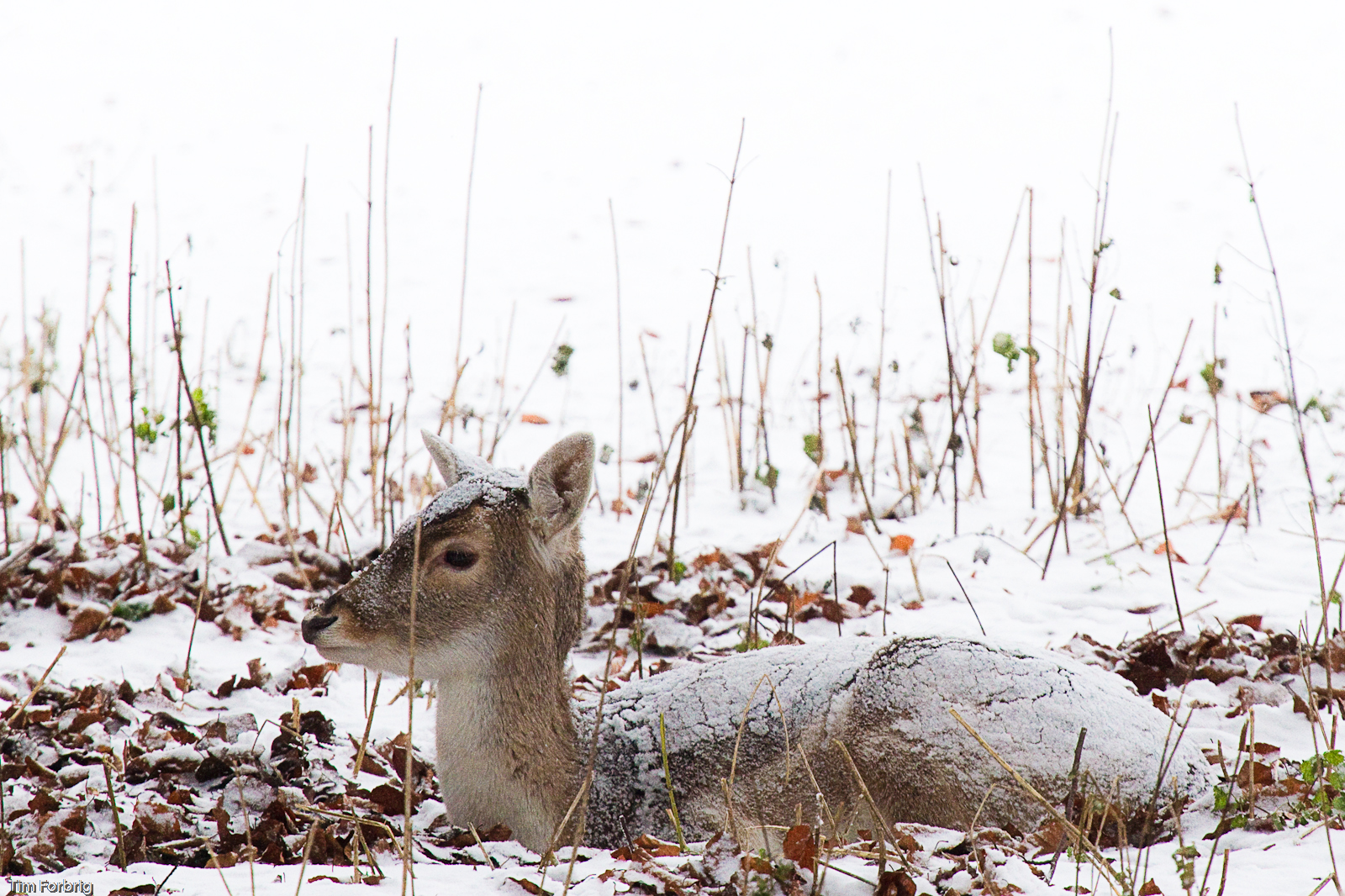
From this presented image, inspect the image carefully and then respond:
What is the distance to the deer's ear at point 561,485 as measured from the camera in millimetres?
3787

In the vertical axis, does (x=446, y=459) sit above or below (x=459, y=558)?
above

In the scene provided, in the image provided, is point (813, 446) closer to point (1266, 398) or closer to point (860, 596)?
point (860, 596)

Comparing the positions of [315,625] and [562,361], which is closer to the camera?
[315,625]

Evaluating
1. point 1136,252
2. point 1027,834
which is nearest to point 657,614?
point 1027,834

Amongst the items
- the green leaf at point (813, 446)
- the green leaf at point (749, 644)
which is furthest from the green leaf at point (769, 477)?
the green leaf at point (749, 644)

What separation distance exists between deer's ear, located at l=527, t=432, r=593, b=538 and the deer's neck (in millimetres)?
401

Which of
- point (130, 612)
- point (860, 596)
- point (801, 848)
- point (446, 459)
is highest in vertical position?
point (446, 459)

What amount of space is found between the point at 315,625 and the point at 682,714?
1091 mm

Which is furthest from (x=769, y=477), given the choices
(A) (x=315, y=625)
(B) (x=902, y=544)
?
(A) (x=315, y=625)

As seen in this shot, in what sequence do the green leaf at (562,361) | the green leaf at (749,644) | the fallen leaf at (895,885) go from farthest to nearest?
the green leaf at (562,361), the green leaf at (749,644), the fallen leaf at (895,885)

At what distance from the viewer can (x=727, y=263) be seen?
1275 centimetres

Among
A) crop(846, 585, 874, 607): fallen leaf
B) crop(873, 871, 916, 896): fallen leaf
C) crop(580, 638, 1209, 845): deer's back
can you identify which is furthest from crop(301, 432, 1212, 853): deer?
crop(846, 585, 874, 607): fallen leaf

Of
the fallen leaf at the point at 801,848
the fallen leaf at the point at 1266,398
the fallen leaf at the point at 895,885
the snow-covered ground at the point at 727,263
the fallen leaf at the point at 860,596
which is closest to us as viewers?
the fallen leaf at the point at 895,885

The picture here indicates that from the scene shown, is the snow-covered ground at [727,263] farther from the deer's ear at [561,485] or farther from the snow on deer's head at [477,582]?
the deer's ear at [561,485]
